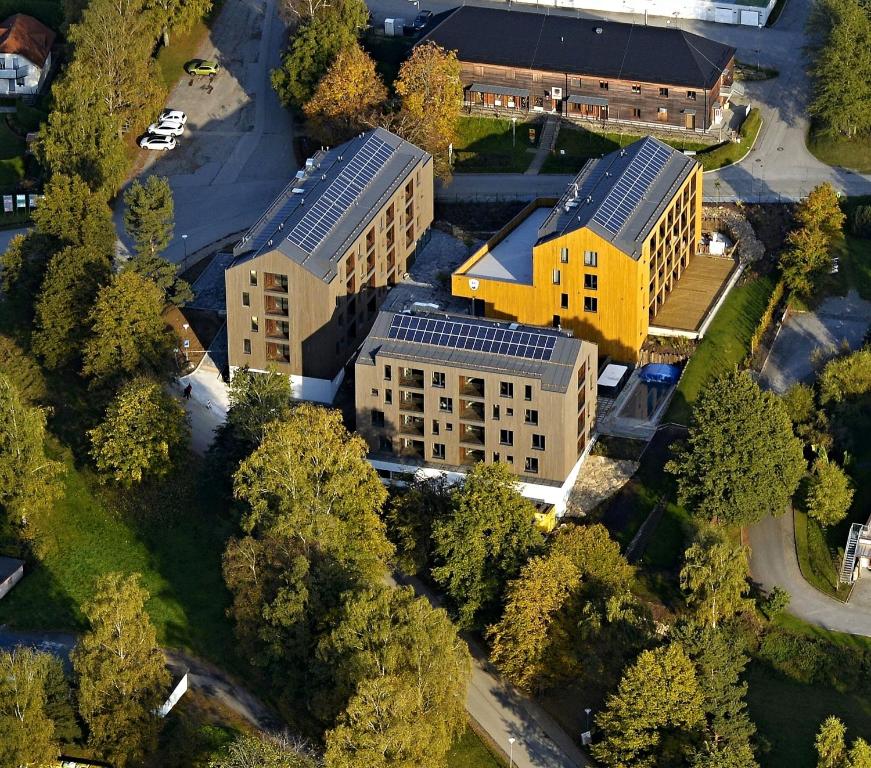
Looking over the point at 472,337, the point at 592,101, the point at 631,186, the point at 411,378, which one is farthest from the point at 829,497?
the point at 592,101

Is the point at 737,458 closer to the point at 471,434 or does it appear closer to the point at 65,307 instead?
the point at 471,434

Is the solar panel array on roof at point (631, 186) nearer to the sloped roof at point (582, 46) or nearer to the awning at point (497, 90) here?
the sloped roof at point (582, 46)

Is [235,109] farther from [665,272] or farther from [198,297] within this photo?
[665,272]

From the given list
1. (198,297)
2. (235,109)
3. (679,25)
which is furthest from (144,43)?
(679,25)

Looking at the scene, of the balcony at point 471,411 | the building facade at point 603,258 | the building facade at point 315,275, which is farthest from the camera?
the building facade at point 603,258

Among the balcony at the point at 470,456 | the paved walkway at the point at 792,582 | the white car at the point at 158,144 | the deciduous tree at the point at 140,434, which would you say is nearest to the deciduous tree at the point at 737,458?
the paved walkway at the point at 792,582
